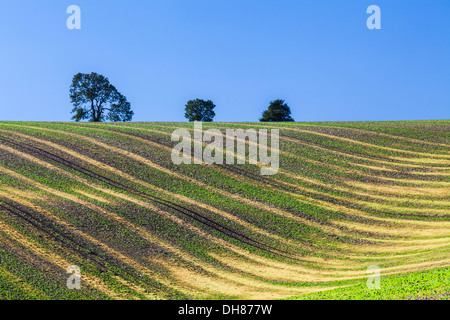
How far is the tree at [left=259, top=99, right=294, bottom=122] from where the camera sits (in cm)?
10744

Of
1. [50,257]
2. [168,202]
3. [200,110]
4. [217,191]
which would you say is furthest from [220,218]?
[200,110]

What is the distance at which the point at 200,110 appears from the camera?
346ft

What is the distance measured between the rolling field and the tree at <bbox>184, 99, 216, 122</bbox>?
34.8 meters

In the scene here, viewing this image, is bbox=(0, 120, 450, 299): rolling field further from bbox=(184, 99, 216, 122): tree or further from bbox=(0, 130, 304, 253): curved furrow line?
bbox=(184, 99, 216, 122): tree

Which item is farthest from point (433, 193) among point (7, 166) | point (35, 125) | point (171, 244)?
point (35, 125)

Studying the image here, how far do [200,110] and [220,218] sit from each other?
2459 inches

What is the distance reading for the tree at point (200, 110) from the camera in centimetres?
10512

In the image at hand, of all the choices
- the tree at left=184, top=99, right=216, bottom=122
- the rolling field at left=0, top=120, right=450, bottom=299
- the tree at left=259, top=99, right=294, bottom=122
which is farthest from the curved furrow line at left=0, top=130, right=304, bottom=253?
the tree at left=259, top=99, right=294, bottom=122

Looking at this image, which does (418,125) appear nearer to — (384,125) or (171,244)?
(384,125)
